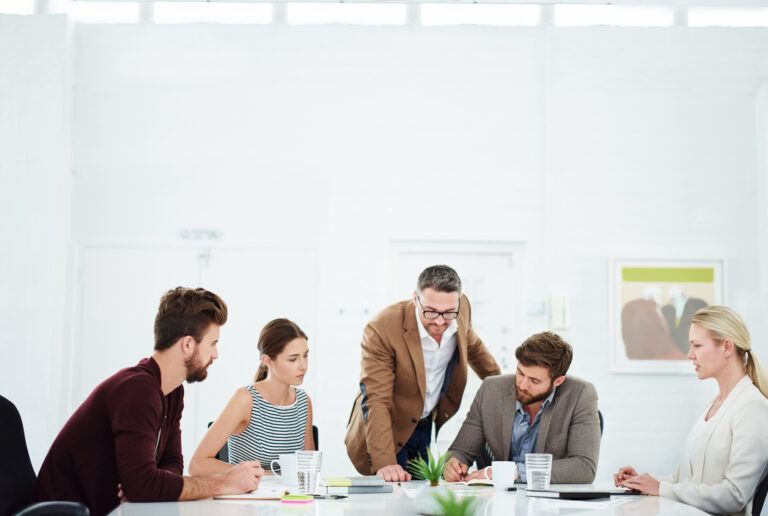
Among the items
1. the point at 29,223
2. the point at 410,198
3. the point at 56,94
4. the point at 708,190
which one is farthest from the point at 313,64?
the point at 708,190

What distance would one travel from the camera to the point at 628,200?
5.90 meters

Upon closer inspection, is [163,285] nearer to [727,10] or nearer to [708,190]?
[708,190]

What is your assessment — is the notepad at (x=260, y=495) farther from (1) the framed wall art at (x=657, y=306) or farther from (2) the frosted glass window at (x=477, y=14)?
(2) the frosted glass window at (x=477, y=14)

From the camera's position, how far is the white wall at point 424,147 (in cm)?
588

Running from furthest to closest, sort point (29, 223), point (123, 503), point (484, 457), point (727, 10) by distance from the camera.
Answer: point (727, 10), point (29, 223), point (484, 457), point (123, 503)

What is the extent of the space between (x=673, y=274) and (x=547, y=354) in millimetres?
3323

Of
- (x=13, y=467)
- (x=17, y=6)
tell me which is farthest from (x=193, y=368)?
(x=17, y=6)

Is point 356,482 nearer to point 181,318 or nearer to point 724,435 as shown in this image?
point 181,318

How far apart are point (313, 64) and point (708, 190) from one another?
10.1 feet

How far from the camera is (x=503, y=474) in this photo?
249cm

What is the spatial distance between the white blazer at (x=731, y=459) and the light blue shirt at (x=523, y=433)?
53 centimetres

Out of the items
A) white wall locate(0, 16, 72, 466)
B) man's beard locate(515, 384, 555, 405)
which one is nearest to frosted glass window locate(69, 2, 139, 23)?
white wall locate(0, 16, 72, 466)

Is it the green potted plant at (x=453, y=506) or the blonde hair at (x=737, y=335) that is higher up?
the blonde hair at (x=737, y=335)

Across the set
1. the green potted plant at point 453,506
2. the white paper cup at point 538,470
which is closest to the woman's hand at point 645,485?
the white paper cup at point 538,470
